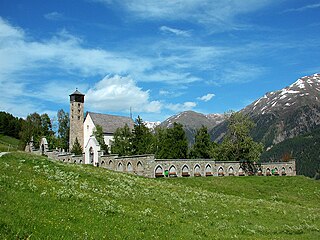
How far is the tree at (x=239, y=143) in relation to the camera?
67938mm

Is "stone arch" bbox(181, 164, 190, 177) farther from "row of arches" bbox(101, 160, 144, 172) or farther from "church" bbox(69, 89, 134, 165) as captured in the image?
"church" bbox(69, 89, 134, 165)

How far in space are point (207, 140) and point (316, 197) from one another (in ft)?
110

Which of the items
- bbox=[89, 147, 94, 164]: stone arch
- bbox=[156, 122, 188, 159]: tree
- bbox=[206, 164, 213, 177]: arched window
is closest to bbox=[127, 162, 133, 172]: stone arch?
bbox=[206, 164, 213, 177]: arched window

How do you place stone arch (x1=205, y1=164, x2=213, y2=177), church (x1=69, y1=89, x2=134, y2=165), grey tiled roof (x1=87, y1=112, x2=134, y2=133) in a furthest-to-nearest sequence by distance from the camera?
church (x1=69, y1=89, x2=134, y2=165) < grey tiled roof (x1=87, y1=112, x2=134, y2=133) < stone arch (x1=205, y1=164, x2=213, y2=177)

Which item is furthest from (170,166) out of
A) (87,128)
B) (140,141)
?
(87,128)

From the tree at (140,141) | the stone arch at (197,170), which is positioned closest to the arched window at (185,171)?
the stone arch at (197,170)

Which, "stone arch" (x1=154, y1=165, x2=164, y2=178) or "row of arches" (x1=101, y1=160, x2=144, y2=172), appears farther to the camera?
"row of arches" (x1=101, y1=160, x2=144, y2=172)

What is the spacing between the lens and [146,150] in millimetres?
72188

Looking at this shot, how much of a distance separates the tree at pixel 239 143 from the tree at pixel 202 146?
3.74 meters

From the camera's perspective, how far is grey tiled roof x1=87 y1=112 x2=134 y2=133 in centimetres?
10419

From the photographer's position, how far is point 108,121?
353ft

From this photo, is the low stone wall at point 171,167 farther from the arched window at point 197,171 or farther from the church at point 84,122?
the church at point 84,122

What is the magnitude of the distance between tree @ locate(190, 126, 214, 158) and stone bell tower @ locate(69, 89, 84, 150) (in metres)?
45.7

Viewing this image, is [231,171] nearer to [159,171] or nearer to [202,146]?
[159,171]
